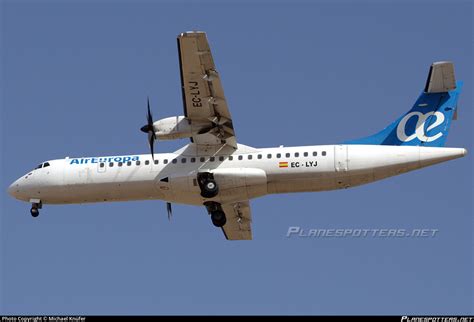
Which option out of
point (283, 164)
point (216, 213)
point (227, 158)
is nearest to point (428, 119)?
point (283, 164)

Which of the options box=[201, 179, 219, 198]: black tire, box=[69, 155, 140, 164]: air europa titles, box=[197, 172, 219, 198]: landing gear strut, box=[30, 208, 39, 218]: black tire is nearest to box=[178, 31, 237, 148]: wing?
box=[197, 172, 219, 198]: landing gear strut

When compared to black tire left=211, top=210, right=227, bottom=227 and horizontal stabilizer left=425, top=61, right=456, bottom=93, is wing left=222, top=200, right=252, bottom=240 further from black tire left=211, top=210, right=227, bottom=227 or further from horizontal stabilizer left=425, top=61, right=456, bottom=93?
horizontal stabilizer left=425, top=61, right=456, bottom=93

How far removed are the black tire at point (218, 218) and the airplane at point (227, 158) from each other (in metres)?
0.04

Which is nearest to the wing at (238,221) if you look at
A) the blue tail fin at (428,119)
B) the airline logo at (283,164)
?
the airline logo at (283,164)

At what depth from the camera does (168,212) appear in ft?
128

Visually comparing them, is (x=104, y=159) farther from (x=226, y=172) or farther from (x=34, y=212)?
(x=226, y=172)

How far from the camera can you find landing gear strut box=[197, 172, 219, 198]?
35281 millimetres

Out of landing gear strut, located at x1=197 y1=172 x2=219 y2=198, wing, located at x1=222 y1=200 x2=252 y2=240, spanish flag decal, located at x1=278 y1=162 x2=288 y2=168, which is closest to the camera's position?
spanish flag decal, located at x1=278 y1=162 x2=288 y2=168

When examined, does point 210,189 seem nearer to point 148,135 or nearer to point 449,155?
point 148,135

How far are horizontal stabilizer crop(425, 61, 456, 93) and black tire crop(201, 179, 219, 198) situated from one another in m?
8.14

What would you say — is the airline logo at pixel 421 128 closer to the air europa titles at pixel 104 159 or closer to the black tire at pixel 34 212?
the air europa titles at pixel 104 159

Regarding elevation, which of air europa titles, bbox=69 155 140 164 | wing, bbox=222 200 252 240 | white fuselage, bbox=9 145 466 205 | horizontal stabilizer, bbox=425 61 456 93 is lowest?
wing, bbox=222 200 252 240

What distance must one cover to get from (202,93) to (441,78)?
8.26 m

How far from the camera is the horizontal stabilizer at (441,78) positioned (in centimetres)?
3438
